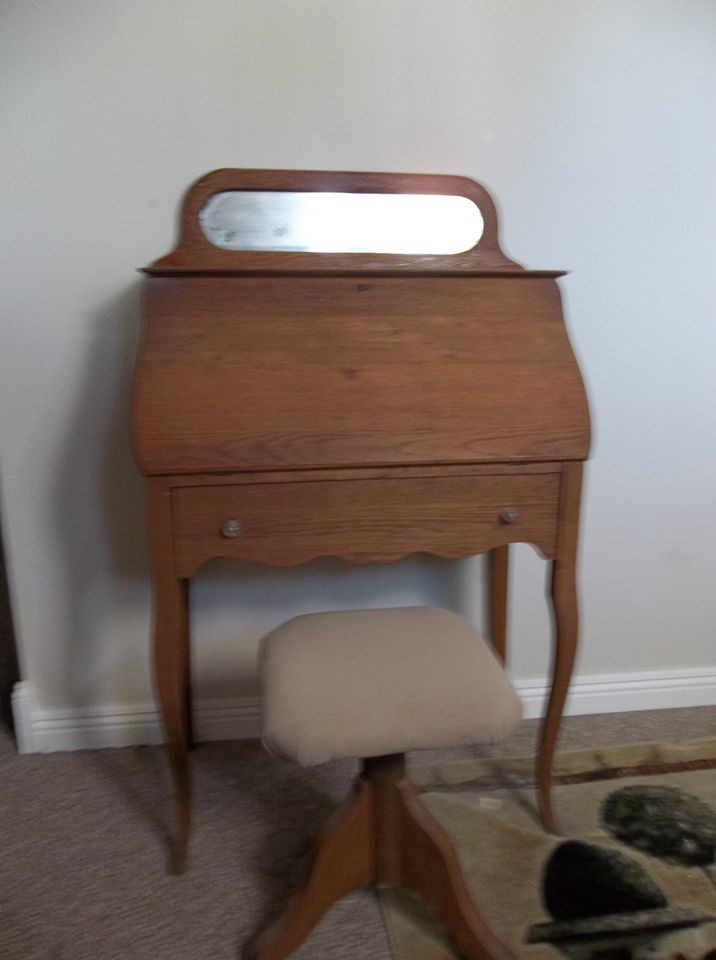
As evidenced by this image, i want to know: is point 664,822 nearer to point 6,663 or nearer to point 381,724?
point 381,724

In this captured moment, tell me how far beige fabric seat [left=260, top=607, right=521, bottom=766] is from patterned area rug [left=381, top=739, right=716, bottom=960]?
0.42 m

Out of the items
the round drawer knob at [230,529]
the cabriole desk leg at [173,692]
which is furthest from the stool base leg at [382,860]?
the round drawer knob at [230,529]

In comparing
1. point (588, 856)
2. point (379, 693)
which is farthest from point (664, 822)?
point (379, 693)

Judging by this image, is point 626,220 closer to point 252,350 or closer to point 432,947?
point 252,350

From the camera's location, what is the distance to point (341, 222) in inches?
56.5

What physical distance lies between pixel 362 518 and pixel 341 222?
677 millimetres

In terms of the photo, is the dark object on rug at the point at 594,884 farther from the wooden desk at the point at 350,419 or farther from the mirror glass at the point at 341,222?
the mirror glass at the point at 341,222

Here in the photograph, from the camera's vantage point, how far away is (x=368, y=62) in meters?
1.40

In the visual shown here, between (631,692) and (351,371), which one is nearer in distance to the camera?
(351,371)

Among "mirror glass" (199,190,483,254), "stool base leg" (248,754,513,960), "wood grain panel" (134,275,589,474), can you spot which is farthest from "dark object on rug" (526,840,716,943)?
"mirror glass" (199,190,483,254)

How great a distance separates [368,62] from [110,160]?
1.84ft

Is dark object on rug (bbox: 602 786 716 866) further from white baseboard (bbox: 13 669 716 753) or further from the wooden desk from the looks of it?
the wooden desk

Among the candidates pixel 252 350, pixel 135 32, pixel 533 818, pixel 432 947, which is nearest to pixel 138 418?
pixel 252 350

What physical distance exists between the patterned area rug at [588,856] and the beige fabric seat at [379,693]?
420mm
